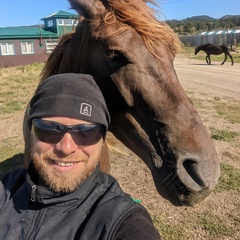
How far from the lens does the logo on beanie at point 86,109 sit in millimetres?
1512

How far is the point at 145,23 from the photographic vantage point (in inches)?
81.9

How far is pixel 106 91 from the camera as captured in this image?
218 cm

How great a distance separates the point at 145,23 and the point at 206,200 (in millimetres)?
2827

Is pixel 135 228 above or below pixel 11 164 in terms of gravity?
above

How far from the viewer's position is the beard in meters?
1.51

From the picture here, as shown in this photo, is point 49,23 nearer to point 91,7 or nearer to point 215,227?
point 215,227

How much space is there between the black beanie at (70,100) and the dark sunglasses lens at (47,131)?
0.04 meters

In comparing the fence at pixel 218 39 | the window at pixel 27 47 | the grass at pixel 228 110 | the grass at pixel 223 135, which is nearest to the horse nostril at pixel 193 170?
the grass at pixel 223 135

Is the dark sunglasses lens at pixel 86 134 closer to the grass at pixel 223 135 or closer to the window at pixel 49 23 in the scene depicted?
the grass at pixel 223 135

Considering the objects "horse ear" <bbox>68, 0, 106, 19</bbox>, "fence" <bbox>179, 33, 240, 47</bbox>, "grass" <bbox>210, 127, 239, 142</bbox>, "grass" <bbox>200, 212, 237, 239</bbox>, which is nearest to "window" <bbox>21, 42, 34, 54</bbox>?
"fence" <bbox>179, 33, 240, 47</bbox>

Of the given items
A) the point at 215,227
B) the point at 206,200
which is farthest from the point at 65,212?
the point at 206,200

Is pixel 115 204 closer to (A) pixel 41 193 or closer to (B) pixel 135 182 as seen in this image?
(A) pixel 41 193

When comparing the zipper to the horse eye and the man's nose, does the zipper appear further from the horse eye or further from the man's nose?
the horse eye

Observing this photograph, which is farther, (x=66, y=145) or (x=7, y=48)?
(x=7, y=48)
